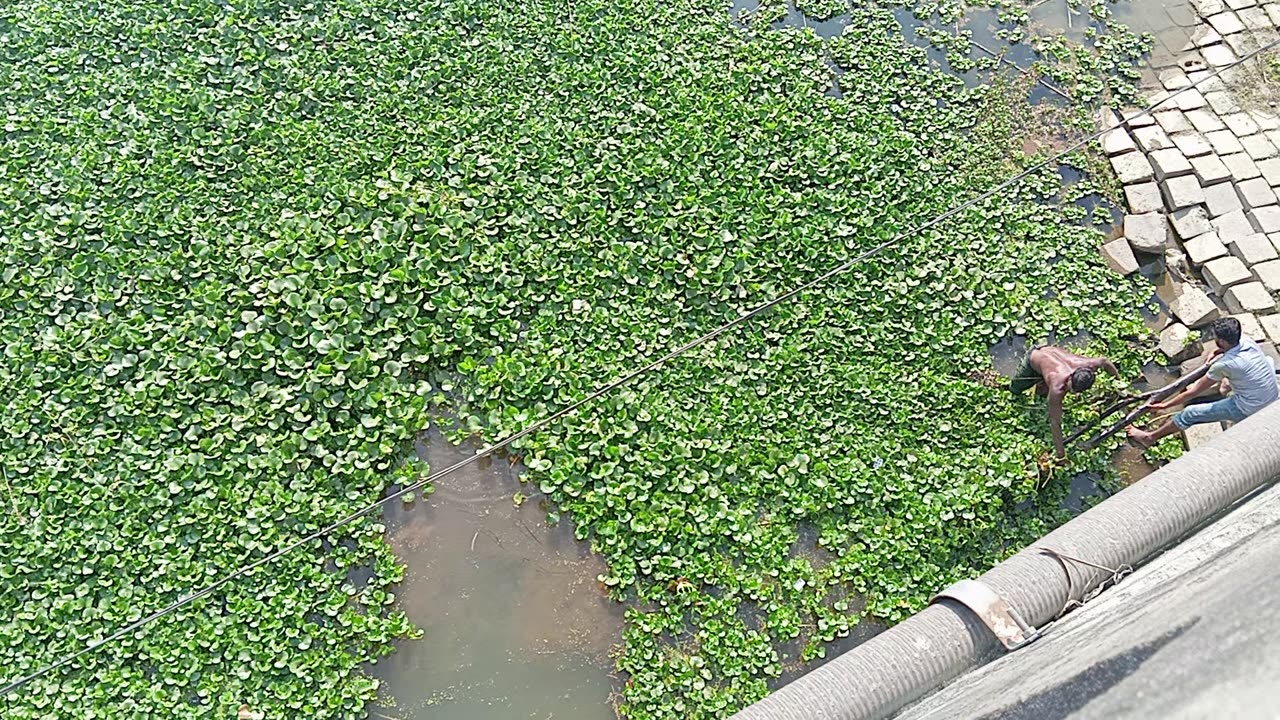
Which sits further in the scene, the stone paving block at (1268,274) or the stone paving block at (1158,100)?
the stone paving block at (1158,100)

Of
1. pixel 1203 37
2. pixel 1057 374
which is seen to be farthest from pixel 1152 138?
pixel 1057 374

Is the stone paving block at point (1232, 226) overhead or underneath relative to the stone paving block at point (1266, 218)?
underneath

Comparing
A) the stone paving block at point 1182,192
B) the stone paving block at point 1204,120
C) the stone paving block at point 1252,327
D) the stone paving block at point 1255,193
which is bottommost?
the stone paving block at point 1252,327

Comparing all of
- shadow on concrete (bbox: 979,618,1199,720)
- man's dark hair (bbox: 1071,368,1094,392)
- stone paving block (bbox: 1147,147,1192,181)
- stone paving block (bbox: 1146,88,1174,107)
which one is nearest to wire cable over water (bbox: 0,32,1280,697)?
stone paving block (bbox: 1146,88,1174,107)

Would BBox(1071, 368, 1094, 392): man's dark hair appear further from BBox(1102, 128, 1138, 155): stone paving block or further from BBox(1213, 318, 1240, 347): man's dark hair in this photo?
BBox(1102, 128, 1138, 155): stone paving block

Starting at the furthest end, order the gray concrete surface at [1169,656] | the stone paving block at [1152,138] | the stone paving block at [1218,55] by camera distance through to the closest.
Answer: the stone paving block at [1218,55] → the stone paving block at [1152,138] → the gray concrete surface at [1169,656]

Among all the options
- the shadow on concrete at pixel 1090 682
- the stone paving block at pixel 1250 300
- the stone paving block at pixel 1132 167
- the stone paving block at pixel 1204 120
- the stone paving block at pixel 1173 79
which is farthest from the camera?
the stone paving block at pixel 1173 79

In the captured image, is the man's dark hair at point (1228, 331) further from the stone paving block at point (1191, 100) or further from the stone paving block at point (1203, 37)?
the stone paving block at point (1203, 37)

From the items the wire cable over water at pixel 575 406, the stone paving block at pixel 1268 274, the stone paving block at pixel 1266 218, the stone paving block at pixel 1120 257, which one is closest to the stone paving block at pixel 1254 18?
the wire cable over water at pixel 575 406

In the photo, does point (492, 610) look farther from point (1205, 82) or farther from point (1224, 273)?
point (1205, 82)
